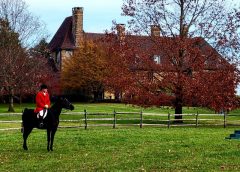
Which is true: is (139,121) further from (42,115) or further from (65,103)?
(42,115)

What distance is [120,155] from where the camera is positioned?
57.4ft

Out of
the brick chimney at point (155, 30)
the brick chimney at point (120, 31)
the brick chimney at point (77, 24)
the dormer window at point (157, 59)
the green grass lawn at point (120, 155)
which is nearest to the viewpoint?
the green grass lawn at point (120, 155)

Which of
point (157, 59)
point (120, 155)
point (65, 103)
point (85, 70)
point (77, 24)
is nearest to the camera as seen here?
point (120, 155)

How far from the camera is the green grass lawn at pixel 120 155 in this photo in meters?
15.0

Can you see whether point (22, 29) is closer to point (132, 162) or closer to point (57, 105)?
point (57, 105)

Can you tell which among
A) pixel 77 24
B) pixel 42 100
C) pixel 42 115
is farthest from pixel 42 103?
pixel 77 24

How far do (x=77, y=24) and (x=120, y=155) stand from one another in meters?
72.3

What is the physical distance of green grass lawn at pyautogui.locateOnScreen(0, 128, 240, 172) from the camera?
15.0m

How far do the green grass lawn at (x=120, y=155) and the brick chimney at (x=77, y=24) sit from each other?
6546cm

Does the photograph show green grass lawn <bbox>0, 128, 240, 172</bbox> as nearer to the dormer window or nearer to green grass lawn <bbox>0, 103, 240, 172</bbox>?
green grass lawn <bbox>0, 103, 240, 172</bbox>

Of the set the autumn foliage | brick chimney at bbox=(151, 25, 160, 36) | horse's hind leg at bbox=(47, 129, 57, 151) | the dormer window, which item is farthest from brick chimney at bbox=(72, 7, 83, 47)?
horse's hind leg at bbox=(47, 129, 57, 151)

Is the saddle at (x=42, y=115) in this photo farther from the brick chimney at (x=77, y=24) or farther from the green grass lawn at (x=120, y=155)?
the brick chimney at (x=77, y=24)

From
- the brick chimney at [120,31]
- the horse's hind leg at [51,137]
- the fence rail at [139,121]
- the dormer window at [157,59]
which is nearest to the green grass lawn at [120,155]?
the horse's hind leg at [51,137]

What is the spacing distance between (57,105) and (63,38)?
72151mm
